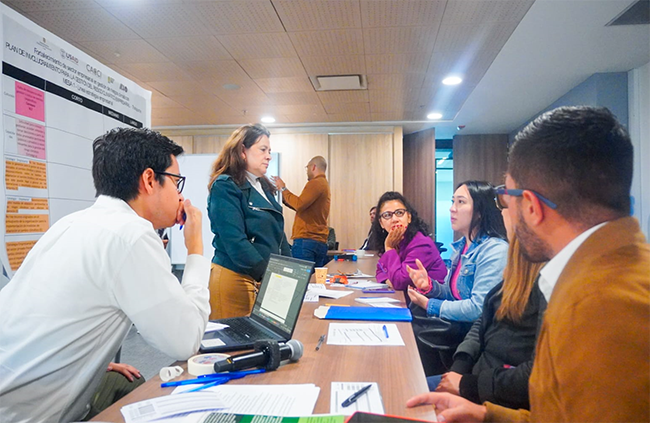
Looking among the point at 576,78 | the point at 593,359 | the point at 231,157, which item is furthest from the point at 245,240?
the point at 576,78

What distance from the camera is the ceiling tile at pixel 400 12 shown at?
3053 mm

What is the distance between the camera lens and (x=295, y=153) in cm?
706

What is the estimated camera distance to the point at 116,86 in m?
2.46

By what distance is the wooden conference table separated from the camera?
917mm

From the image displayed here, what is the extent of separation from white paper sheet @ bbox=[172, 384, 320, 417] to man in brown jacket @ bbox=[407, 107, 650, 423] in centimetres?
24

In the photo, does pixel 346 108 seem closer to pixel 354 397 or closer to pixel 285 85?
pixel 285 85

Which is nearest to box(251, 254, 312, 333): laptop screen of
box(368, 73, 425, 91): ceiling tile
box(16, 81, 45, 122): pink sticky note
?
box(16, 81, 45, 122): pink sticky note

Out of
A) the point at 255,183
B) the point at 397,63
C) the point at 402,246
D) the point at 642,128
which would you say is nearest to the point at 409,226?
the point at 402,246

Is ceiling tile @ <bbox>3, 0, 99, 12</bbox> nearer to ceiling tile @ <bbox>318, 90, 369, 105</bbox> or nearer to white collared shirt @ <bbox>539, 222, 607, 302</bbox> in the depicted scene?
ceiling tile @ <bbox>318, 90, 369, 105</bbox>

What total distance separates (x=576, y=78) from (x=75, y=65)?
515cm

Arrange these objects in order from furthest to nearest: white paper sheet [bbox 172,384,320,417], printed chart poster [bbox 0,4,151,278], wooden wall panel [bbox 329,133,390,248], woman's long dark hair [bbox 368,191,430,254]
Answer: wooden wall panel [bbox 329,133,390,248] < woman's long dark hair [bbox 368,191,430,254] < printed chart poster [bbox 0,4,151,278] < white paper sheet [bbox 172,384,320,417]

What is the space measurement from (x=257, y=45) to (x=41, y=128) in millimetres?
2339

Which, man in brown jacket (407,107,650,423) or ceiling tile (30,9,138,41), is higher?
ceiling tile (30,9,138,41)

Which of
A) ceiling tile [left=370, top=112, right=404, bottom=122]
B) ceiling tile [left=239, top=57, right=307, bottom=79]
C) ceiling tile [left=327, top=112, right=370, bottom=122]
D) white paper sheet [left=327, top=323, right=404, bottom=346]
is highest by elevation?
ceiling tile [left=239, top=57, right=307, bottom=79]
